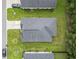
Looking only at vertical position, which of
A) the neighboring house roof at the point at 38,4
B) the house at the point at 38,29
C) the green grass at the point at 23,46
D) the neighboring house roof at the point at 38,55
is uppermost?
the neighboring house roof at the point at 38,4

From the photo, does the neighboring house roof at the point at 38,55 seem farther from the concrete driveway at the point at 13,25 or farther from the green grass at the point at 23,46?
the concrete driveway at the point at 13,25

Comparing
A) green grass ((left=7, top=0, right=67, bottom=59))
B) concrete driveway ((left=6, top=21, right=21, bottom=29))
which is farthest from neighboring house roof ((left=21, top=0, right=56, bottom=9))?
concrete driveway ((left=6, top=21, right=21, bottom=29))

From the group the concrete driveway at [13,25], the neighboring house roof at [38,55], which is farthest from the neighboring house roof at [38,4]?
the neighboring house roof at [38,55]

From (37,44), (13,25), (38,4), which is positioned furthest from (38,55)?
(38,4)

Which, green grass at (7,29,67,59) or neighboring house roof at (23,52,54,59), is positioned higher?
green grass at (7,29,67,59)

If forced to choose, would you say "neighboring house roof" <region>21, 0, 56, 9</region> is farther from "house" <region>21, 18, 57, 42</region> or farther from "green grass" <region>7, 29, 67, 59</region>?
"green grass" <region>7, 29, 67, 59</region>

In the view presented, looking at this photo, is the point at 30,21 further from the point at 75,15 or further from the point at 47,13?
the point at 75,15

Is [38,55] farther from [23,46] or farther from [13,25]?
[13,25]

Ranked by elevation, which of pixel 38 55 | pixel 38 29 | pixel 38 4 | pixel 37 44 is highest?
pixel 38 4
